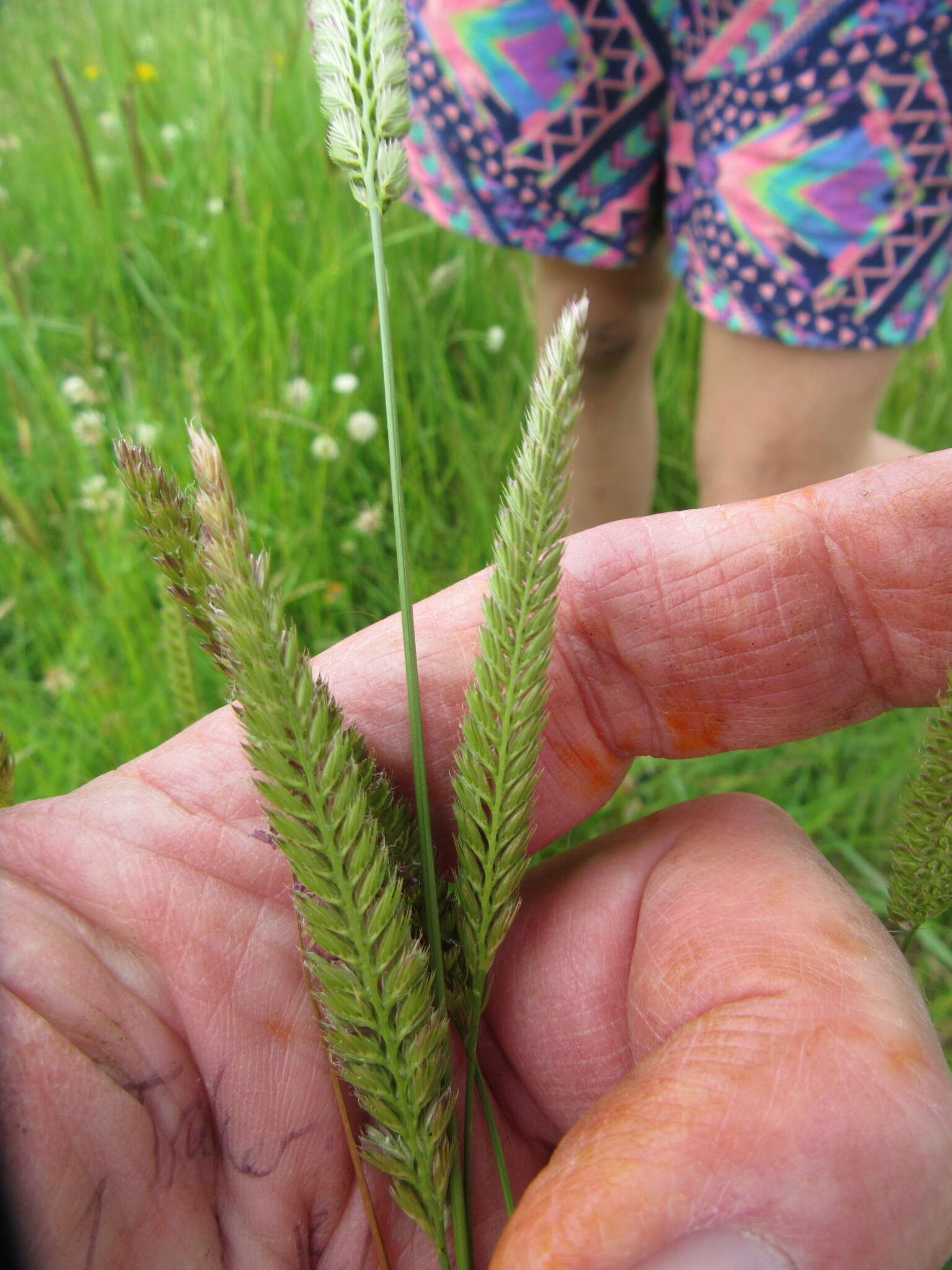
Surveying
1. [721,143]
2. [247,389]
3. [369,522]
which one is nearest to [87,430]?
[247,389]

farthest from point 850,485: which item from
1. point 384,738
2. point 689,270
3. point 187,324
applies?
point 187,324

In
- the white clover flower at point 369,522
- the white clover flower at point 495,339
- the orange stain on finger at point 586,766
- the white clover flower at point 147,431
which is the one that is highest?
the white clover flower at point 495,339

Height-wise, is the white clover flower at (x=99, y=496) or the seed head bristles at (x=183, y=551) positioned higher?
the seed head bristles at (x=183, y=551)

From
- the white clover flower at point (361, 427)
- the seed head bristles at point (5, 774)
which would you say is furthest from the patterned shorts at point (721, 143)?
the seed head bristles at point (5, 774)

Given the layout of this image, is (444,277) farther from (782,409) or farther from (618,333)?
(782,409)

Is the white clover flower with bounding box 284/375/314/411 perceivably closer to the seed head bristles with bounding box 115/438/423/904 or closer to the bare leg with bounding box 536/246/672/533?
the bare leg with bounding box 536/246/672/533

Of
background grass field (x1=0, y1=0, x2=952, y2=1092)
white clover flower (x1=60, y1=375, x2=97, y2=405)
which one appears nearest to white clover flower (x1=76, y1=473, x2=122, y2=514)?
background grass field (x1=0, y1=0, x2=952, y2=1092)

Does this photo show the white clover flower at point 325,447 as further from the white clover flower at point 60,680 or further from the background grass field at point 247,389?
the white clover flower at point 60,680
